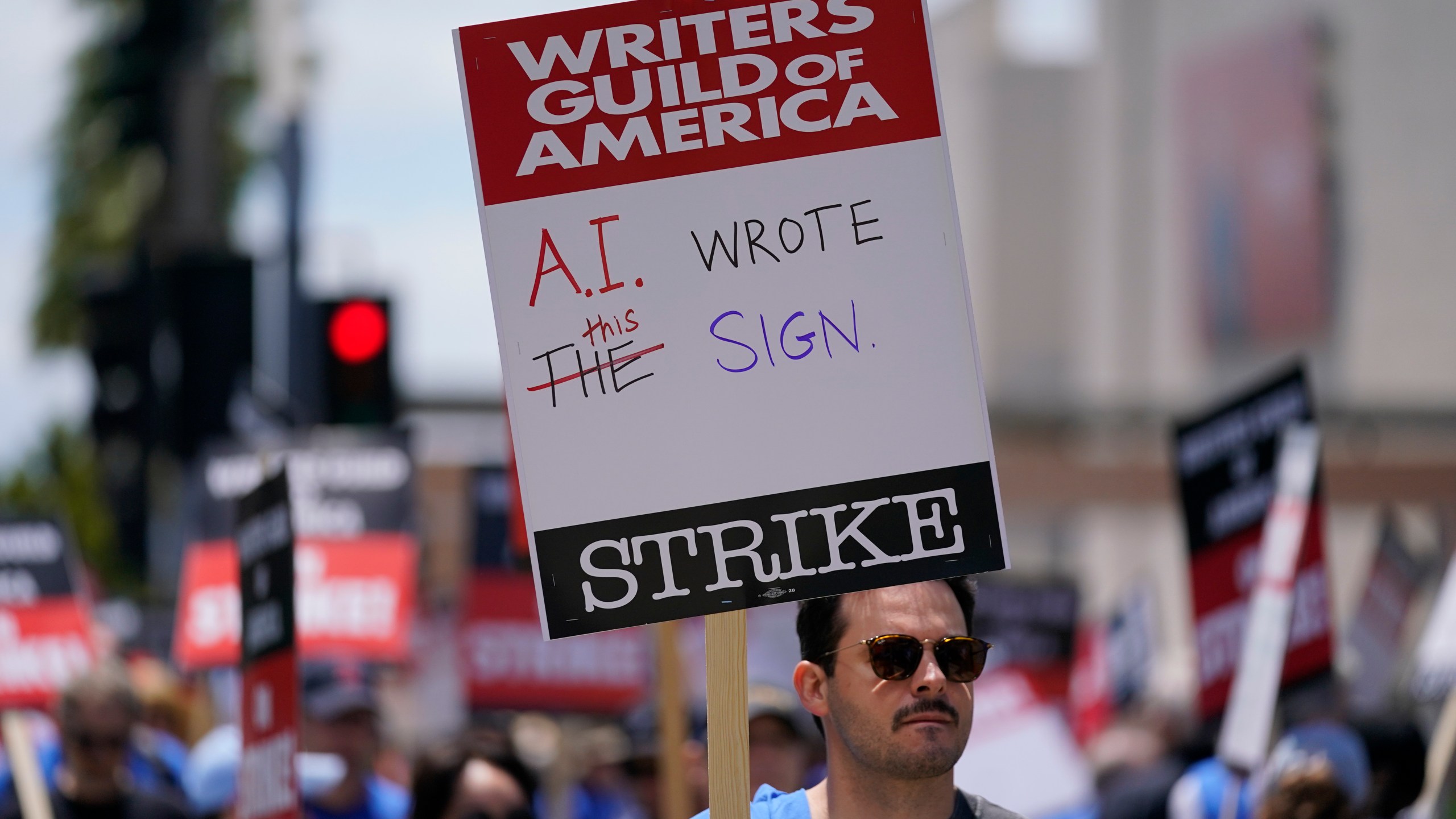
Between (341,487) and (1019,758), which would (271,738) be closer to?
(1019,758)

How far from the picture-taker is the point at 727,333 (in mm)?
3029

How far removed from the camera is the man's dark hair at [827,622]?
122 inches

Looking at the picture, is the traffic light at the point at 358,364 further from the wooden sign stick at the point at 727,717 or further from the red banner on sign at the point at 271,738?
the wooden sign stick at the point at 727,717

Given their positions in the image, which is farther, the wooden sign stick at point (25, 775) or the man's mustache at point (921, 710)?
the wooden sign stick at point (25, 775)

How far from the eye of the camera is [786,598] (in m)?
2.98

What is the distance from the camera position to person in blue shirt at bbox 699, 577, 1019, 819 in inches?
115

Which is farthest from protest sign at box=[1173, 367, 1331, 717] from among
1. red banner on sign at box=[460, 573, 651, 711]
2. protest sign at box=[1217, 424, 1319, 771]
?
red banner on sign at box=[460, 573, 651, 711]

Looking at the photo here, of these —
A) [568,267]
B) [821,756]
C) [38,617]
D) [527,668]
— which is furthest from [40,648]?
[568,267]

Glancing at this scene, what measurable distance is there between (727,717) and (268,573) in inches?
85.1

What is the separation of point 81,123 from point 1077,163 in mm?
17168

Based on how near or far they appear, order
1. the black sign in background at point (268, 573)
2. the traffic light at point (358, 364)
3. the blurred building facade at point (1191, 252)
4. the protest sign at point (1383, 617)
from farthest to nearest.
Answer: the blurred building facade at point (1191, 252), the traffic light at point (358, 364), the protest sign at point (1383, 617), the black sign in background at point (268, 573)

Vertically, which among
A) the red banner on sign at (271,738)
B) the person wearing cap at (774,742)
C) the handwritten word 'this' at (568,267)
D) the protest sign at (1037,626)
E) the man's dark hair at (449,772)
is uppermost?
the handwritten word 'this' at (568,267)

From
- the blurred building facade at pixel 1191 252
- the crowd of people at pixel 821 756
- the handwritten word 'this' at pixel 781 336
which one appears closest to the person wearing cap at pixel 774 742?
the crowd of people at pixel 821 756

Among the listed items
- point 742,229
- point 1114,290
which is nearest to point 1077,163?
point 1114,290
